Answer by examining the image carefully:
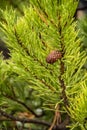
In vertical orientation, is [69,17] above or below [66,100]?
above

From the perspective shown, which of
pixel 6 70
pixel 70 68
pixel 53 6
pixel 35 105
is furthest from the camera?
pixel 35 105

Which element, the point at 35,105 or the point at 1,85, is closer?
the point at 1,85

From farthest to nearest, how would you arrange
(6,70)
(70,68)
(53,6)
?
1. (6,70)
2. (70,68)
3. (53,6)

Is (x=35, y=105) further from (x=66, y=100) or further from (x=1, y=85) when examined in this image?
(x=66, y=100)

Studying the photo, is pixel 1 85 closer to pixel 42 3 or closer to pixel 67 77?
pixel 67 77

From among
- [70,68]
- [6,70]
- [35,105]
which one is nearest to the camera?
[70,68]

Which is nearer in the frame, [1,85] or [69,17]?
[69,17]

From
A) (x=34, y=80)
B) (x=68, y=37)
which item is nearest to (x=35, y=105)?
(x=34, y=80)

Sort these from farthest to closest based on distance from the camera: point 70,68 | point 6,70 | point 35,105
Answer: point 35,105
point 6,70
point 70,68

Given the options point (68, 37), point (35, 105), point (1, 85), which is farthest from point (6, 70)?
point (35, 105)
